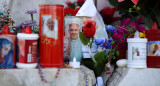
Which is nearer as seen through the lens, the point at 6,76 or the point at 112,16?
the point at 6,76

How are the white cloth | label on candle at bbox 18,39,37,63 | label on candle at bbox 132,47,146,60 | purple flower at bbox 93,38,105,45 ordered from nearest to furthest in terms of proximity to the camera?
label on candle at bbox 18,39,37,63 < label on candle at bbox 132,47,146,60 < purple flower at bbox 93,38,105,45 < the white cloth

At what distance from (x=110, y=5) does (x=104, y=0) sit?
79 millimetres

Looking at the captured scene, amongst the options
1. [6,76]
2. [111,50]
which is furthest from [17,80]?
[111,50]

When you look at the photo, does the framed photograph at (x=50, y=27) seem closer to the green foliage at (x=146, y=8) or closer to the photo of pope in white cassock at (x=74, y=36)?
the photo of pope in white cassock at (x=74, y=36)

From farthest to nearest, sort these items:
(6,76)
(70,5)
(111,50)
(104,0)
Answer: (104,0) < (70,5) < (111,50) < (6,76)

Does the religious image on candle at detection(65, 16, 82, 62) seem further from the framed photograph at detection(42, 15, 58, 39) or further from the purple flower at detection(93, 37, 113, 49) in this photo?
the framed photograph at detection(42, 15, 58, 39)

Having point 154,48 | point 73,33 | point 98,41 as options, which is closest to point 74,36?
point 73,33

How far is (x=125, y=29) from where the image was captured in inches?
61.9

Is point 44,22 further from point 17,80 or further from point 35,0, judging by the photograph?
point 35,0

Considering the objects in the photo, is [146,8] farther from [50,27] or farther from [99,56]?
[50,27]

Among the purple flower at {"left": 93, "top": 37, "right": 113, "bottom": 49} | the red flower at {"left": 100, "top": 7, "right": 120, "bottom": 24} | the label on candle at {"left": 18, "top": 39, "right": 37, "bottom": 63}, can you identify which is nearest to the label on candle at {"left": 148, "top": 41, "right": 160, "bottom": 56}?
the purple flower at {"left": 93, "top": 37, "right": 113, "bottom": 49}

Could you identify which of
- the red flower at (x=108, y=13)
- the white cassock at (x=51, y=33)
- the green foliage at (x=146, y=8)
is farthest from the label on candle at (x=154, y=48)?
the red flower at (x=108, y=13)

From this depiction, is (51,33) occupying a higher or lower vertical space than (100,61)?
higher

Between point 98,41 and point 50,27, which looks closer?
point 50,27
